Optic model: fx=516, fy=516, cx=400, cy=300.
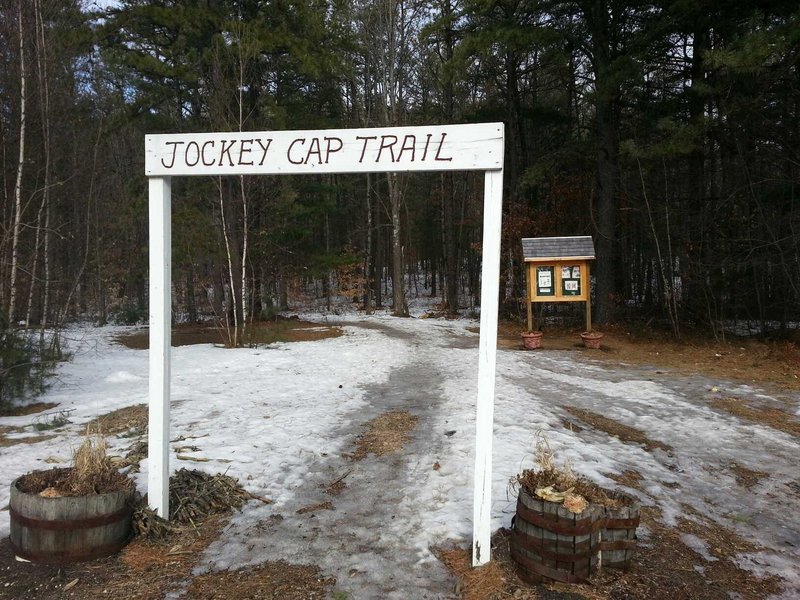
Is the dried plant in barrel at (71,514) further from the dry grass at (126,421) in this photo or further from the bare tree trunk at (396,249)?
the bare tree trunk at (396,249)

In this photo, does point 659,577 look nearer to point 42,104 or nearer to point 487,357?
point 487,357

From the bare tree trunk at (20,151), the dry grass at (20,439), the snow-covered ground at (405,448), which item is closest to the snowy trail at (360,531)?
the snow-covered ground at (405,448)

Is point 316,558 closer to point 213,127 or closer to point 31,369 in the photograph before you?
point 31,369

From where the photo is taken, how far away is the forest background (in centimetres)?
884

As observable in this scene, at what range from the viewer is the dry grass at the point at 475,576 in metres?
2.78

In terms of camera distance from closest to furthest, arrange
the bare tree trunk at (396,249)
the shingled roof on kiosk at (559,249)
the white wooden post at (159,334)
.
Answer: the white wooden post at (159,334) < the shingled roof on kiosk at (559,249) < the bare tree trunk at (396,249)

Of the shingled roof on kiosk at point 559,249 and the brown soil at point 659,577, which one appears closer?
the brown soil at point 659,577

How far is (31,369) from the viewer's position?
7059mm

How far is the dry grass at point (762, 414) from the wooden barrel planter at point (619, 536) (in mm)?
4279

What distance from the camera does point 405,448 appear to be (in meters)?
5.14

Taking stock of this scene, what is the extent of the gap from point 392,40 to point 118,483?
67.8ft

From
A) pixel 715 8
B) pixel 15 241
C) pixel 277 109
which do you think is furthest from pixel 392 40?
A: pixel 15 241

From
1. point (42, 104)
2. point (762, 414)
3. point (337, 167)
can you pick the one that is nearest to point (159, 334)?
point (337, 167)

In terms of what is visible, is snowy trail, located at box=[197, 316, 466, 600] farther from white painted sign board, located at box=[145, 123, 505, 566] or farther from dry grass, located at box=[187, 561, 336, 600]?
white painted sign board, located at box=[145, 123, 505, 566]
